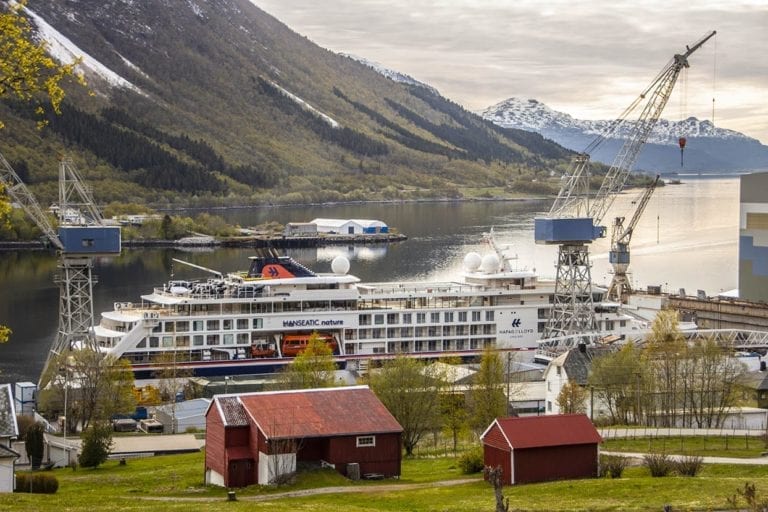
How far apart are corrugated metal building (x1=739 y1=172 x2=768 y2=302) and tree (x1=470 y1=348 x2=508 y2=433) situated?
26593 millimetres

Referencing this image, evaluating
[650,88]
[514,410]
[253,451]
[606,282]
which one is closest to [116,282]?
[606,282]

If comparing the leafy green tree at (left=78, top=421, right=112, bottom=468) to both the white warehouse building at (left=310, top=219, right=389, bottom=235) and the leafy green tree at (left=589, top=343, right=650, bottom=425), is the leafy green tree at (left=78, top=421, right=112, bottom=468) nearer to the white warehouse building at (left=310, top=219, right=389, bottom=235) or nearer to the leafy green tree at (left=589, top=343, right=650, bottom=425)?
the leafy green tree at (left=589, top=343, right=650, bottom=425)

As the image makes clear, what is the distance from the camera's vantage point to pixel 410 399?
101 ft

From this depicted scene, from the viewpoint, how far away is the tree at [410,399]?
30266 mm

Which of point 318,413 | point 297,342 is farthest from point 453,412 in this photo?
point 297,342

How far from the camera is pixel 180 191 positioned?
179 m

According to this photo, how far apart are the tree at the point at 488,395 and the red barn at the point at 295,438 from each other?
6.84 m

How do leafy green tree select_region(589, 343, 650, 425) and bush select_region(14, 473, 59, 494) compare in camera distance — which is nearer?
bush select_region(14, 473, 59, 494)

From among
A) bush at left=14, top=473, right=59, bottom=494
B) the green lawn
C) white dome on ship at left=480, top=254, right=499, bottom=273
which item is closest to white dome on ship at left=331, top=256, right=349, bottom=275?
white dome on ship at left=480, top=254, right=499, bottom=273

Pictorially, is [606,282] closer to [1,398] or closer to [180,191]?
[1,398]

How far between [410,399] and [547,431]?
777 cm

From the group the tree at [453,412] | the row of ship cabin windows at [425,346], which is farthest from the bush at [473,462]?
the row of ship cabin windows at [425,346]

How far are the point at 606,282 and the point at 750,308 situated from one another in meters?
24.3

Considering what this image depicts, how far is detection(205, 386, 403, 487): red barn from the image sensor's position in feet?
77.0
